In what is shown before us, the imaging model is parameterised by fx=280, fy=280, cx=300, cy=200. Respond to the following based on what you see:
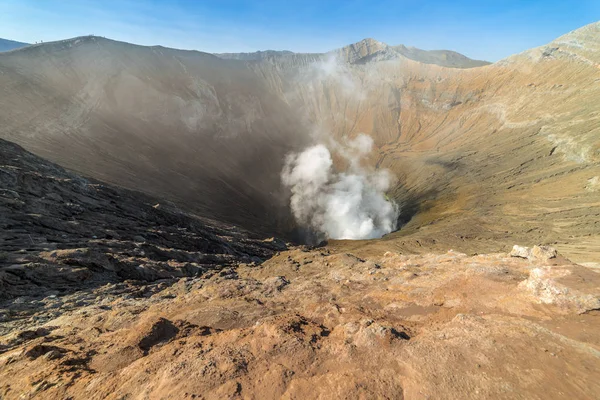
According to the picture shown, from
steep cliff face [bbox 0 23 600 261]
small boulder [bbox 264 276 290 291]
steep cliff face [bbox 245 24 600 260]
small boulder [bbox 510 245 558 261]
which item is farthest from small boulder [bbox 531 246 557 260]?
steep cliff face [bbox 0 23 600 261]

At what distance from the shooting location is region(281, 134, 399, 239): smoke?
55469mm

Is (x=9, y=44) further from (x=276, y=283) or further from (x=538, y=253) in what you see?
(x=538, y=253)

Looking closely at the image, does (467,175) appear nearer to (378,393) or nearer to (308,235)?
(308,235)

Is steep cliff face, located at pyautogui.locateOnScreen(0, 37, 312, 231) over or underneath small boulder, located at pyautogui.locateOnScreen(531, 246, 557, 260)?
over

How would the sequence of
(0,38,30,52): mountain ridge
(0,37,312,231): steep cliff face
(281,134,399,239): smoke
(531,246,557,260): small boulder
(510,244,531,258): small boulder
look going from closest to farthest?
(531,246,557,260): small boulder, (510,244,531,258): small boulder, (0,37,312,231): steep cliff face, (281,134,399,239): smoke, (0,38,30,52): mountain ridge

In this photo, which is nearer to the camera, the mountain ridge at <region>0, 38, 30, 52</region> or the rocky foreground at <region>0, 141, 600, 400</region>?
the rocky foreground at <region>0, 141, 600, 400</region>

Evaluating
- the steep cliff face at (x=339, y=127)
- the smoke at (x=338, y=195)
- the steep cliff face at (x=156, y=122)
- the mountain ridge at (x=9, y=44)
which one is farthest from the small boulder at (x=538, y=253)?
the mountain ridge at (x=9, y=44)

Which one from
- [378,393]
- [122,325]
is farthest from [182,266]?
[378,393]

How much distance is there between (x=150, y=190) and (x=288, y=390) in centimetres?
3742

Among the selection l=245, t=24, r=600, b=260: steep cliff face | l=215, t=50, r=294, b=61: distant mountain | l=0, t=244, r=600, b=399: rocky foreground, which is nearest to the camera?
l=0, t=244, r=600, b=399: rocky foreground

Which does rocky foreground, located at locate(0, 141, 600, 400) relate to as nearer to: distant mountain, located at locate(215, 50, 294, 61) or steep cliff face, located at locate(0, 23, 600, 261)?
steep cliff face, located at locate(0, 23, 600, 261)

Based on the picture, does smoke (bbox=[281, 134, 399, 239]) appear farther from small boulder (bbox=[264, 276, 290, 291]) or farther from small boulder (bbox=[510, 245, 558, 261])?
small boulder (bbox=[264, 276, 290, 291])

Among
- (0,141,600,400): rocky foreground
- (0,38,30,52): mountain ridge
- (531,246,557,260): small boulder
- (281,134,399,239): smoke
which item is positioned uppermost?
(0,38,30,52): mountain ridge

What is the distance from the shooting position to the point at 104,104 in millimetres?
56250
